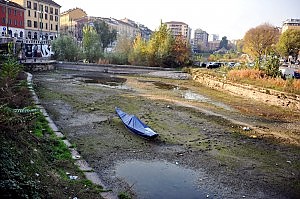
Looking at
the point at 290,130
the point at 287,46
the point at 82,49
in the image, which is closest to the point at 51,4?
the point at 82,49

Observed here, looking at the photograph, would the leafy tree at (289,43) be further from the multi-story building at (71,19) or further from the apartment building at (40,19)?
the multi-story building at (71,19)

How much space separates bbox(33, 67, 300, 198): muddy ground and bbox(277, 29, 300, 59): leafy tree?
47293 mm

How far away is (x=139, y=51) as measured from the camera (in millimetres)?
55562

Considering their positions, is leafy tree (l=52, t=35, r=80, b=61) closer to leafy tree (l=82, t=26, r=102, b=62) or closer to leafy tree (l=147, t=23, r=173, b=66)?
leafy tree (l=82, t=26, r=102, b=62)

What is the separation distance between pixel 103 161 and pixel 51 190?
423cm

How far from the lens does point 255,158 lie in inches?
475

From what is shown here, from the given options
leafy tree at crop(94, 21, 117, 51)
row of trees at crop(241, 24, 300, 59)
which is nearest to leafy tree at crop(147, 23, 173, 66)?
leafy tree at crop(94, 21, 117, 51)

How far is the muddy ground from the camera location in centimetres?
981

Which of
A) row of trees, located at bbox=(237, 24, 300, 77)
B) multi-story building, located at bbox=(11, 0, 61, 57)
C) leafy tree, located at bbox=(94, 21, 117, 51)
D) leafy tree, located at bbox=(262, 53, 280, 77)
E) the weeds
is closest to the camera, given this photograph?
the weeds

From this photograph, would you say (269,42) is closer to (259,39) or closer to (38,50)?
(259,39)

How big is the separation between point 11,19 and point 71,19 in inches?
1663

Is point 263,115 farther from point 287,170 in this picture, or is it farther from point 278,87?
point 287,170

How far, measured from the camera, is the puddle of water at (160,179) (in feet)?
28.4

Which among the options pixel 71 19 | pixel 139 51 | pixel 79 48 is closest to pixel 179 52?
pixel 139 51
